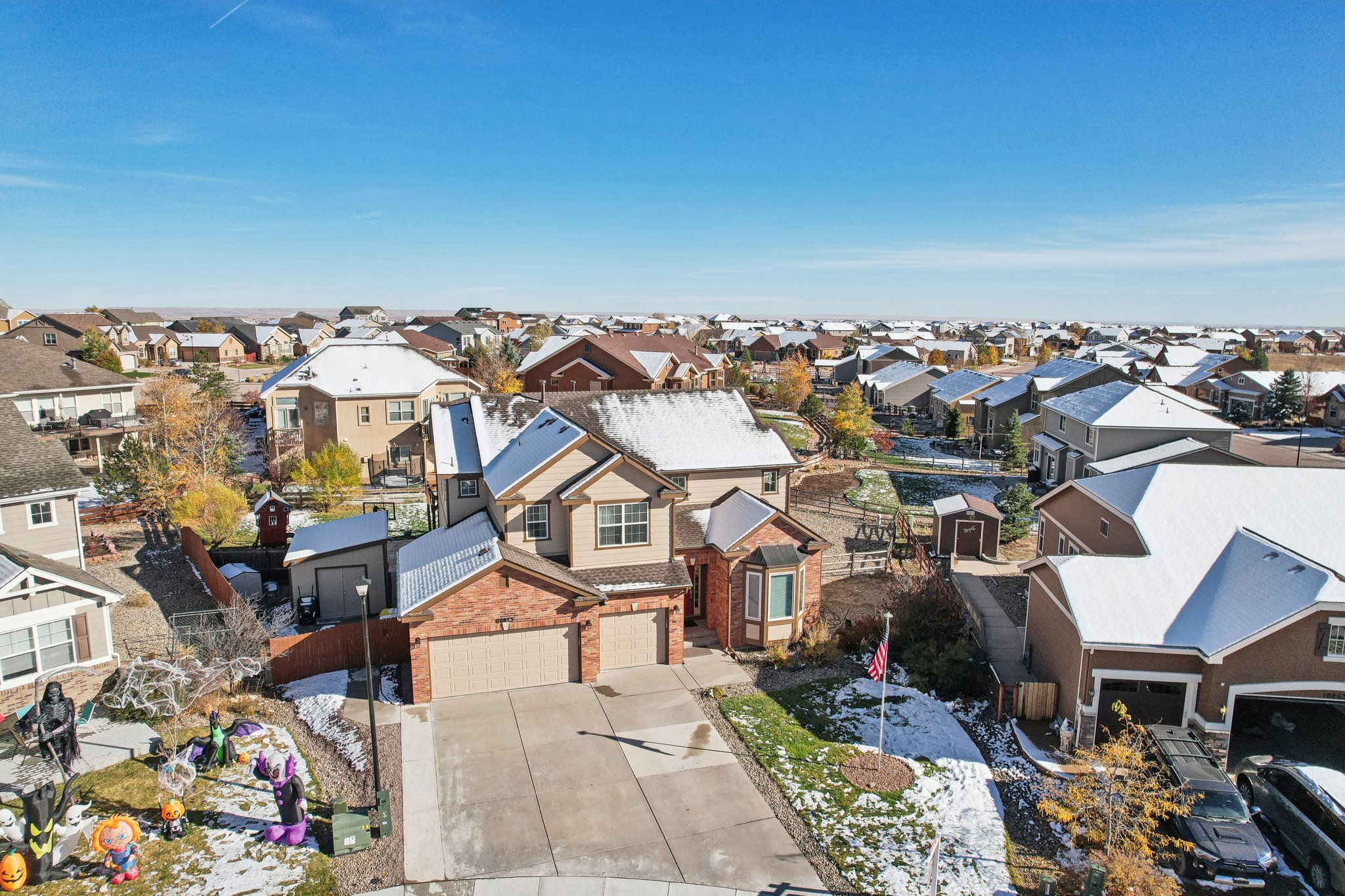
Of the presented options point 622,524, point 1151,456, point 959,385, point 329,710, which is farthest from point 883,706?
point 959,385

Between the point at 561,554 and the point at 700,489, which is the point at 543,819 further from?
the point at 700,489

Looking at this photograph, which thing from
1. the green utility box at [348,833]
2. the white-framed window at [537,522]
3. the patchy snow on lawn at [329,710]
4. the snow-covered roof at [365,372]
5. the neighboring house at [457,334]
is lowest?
the patchy snow on lawn at [329,710]

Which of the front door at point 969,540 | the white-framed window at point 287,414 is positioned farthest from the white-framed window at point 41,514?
the front door at point 969,540

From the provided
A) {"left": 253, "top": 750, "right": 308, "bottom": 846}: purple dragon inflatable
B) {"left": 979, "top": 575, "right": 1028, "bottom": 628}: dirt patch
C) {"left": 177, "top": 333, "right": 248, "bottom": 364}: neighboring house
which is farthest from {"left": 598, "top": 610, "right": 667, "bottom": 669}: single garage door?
{"left": 177, "top": 333, "right": 248, "bottom": 364}: neighboring house

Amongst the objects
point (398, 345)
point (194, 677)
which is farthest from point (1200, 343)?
point (194, 677)

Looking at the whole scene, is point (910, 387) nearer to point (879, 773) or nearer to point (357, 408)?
point (357, 408)

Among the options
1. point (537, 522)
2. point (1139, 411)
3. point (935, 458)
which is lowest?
point (935, 458)

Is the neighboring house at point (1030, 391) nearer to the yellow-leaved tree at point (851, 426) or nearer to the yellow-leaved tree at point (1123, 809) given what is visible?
the yellow-leaved tree at point (851, 426)
